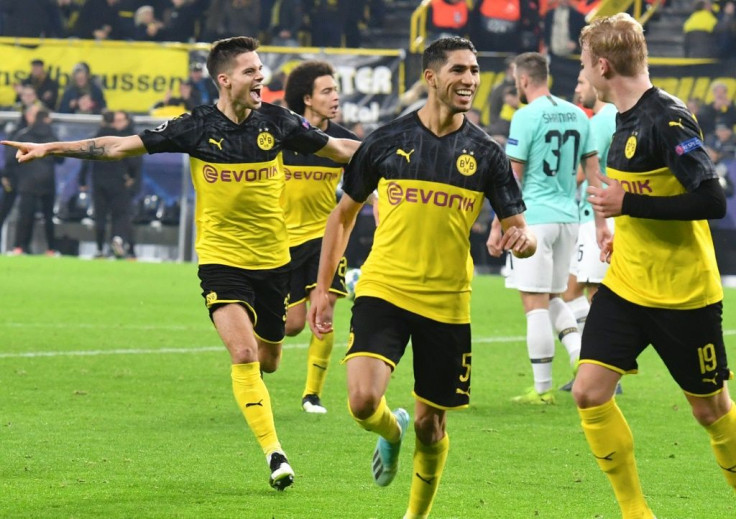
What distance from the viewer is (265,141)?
7359 millimetres

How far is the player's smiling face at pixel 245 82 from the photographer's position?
723 cm

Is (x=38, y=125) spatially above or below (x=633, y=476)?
below

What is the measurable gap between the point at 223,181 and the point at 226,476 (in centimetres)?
156

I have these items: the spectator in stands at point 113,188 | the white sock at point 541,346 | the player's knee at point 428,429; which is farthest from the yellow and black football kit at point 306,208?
the spectator in stands at point 113,188

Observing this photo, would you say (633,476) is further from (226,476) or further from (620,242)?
(226,476)

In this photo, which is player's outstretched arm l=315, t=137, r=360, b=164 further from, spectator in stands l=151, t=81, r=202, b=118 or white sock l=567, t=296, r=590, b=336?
spectator in stands l=151, t=81, r=202, b=118

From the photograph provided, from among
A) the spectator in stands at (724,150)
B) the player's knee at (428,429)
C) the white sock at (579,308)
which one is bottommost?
the spectator in stands at (724,150)

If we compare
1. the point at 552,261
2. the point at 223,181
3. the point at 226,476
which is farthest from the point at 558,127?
the point at 226,476

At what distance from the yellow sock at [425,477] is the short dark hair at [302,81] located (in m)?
3.82

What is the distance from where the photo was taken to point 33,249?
2248cm

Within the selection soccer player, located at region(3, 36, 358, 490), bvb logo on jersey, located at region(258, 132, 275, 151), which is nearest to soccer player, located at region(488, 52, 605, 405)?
soccer player, located at region(3, 36, 358, 490)

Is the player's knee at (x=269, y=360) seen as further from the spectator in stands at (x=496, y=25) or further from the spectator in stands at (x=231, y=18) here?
the spectator in stands at (x=231, y=18)

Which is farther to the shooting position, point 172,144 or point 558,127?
point 558,127

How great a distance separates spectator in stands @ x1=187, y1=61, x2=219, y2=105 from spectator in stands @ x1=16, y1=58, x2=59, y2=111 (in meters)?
2.30
